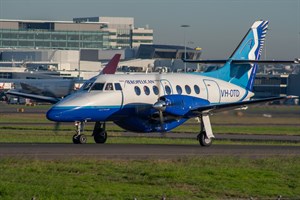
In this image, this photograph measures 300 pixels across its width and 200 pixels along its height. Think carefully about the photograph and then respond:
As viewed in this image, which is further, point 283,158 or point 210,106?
point 210,106

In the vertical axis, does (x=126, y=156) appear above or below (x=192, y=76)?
below

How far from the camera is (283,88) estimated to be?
148875mm

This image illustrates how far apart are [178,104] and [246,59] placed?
8.44 metres

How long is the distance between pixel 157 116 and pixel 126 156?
7.78 metres

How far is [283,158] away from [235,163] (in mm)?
3100

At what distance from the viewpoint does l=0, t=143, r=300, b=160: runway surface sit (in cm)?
3444

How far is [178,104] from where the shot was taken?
1655 inches

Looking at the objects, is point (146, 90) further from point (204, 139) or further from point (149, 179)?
point (149, 179)

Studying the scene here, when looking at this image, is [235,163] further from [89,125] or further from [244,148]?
[89,125]

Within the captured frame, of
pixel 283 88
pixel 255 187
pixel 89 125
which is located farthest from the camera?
pixel 283 88

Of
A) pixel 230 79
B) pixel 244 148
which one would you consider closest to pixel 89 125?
pixel 230 79

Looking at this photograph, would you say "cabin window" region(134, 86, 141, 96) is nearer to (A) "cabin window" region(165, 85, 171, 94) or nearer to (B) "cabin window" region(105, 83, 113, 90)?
(B) "cabin window" region(105, 83, 113, 90)

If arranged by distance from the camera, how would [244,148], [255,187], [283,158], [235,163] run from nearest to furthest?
1. [255,187]
2. [235,163]
3. [283,158]
4. [244,148]

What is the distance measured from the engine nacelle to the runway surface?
1.93 m
